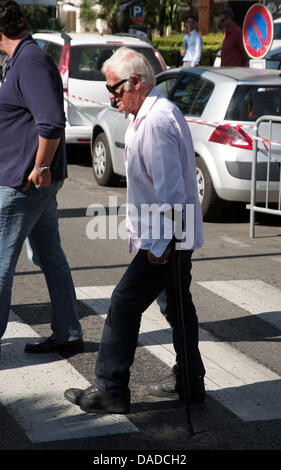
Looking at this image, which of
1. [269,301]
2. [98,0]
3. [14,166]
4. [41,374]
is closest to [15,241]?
[14,166]

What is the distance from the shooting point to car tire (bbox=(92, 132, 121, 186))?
11750 mm

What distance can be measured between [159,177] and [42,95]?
0.91 metres

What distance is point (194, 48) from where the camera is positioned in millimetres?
21344

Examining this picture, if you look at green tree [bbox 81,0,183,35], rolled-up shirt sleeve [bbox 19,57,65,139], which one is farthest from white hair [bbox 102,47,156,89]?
green tree [bbox 81,0,183,35]

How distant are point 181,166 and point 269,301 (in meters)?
2.70

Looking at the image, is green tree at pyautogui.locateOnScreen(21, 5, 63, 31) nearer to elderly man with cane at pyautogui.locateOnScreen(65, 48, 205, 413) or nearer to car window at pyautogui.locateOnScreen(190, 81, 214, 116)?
car window at pyautogui.locateOnScreen(190, 81, 214, 116)

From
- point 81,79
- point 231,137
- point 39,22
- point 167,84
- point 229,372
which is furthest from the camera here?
point 39,22

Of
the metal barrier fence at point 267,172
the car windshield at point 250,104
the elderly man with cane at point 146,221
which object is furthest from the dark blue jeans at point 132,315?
the car windshield at point 250,104

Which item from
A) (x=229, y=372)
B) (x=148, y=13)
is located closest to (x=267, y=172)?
(x=229, y=372)

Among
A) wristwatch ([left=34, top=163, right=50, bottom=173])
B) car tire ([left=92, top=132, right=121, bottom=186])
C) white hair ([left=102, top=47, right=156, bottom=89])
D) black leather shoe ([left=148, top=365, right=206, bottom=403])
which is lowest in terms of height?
car tire ([left=92, top=132, right=121, bottom=186])

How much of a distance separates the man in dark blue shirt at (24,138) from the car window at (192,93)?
195 inches

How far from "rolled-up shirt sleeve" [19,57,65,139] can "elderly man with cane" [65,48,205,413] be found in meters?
0.45

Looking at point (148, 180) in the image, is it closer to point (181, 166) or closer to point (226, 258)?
point (181, 166)

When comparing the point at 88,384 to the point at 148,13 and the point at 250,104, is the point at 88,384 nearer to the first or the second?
the point at 250,104
